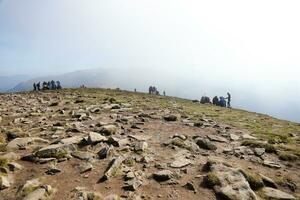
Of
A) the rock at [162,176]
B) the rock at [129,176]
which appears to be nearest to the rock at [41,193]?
the rock at [129,176]

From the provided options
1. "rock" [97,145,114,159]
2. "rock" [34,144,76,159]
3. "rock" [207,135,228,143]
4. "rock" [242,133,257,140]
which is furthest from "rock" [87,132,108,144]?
"rock" [242,133,257,140]

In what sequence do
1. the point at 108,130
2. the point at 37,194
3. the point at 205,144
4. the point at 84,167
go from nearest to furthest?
1. the point at 37,194
2. the point at 84,167
3. the point at 205,144
4. the point at 108,130

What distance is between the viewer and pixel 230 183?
42.6 feet

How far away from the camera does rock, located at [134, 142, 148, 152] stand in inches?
670

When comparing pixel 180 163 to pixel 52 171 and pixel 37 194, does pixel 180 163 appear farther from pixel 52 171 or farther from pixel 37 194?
pixel 37 194

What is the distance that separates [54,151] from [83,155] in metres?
1.48

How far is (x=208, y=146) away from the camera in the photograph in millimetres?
18609

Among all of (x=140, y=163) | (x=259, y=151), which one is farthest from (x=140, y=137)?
(x=259, y=151)

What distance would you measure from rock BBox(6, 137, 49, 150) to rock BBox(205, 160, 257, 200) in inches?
387

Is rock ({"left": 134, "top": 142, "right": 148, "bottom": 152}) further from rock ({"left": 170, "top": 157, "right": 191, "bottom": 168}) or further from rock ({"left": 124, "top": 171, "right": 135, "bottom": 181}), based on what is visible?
rock ({"left": 124, "top": 171, "right": 135, "bottom": 181})

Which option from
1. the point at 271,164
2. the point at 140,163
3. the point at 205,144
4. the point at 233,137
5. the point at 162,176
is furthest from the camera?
the point at 233,137

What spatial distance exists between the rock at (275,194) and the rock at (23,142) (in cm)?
1193

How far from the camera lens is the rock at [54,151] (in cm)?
1564

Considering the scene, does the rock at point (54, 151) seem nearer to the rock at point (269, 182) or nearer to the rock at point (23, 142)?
the rock at point (23, 142)
